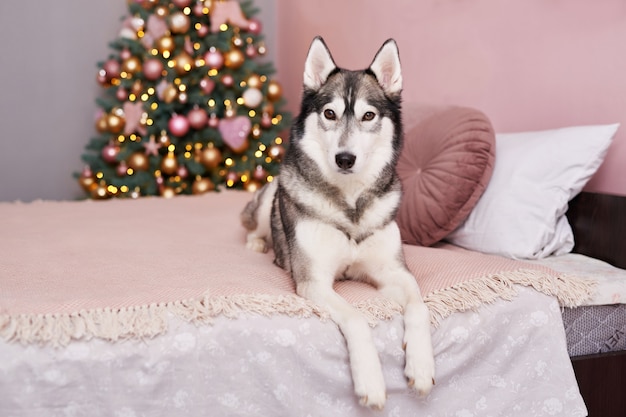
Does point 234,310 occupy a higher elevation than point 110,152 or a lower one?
higher

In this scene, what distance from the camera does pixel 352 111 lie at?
1.80 metres

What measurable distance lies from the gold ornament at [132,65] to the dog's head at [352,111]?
274 cm

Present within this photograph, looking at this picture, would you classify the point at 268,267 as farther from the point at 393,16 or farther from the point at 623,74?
the point at 393,16

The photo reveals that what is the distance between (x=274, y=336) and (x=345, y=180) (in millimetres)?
583

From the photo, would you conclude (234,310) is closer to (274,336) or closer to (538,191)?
(274,336)

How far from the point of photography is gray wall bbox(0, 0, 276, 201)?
4539mm

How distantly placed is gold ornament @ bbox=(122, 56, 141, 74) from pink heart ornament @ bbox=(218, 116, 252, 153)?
27.8 inches

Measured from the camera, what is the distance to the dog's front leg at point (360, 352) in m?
Answer: 1.38

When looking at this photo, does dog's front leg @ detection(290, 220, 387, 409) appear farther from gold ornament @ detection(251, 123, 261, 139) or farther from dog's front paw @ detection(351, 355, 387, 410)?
gold ornament @ detection(251, 123, 261, 139)

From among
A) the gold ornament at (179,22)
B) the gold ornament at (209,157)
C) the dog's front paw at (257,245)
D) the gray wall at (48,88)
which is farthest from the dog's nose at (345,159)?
the gray wall at (48,88)

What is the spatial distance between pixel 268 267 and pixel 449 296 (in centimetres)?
64

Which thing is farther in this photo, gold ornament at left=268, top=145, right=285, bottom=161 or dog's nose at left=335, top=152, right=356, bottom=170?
gold ornament at left=268, top=145, right=285, bottom=161

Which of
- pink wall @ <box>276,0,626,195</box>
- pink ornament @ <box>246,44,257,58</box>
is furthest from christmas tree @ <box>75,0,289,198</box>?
pink wall @ <box>276,0,626,195</box>

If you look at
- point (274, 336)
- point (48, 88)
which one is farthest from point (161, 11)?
point (274, 336)
